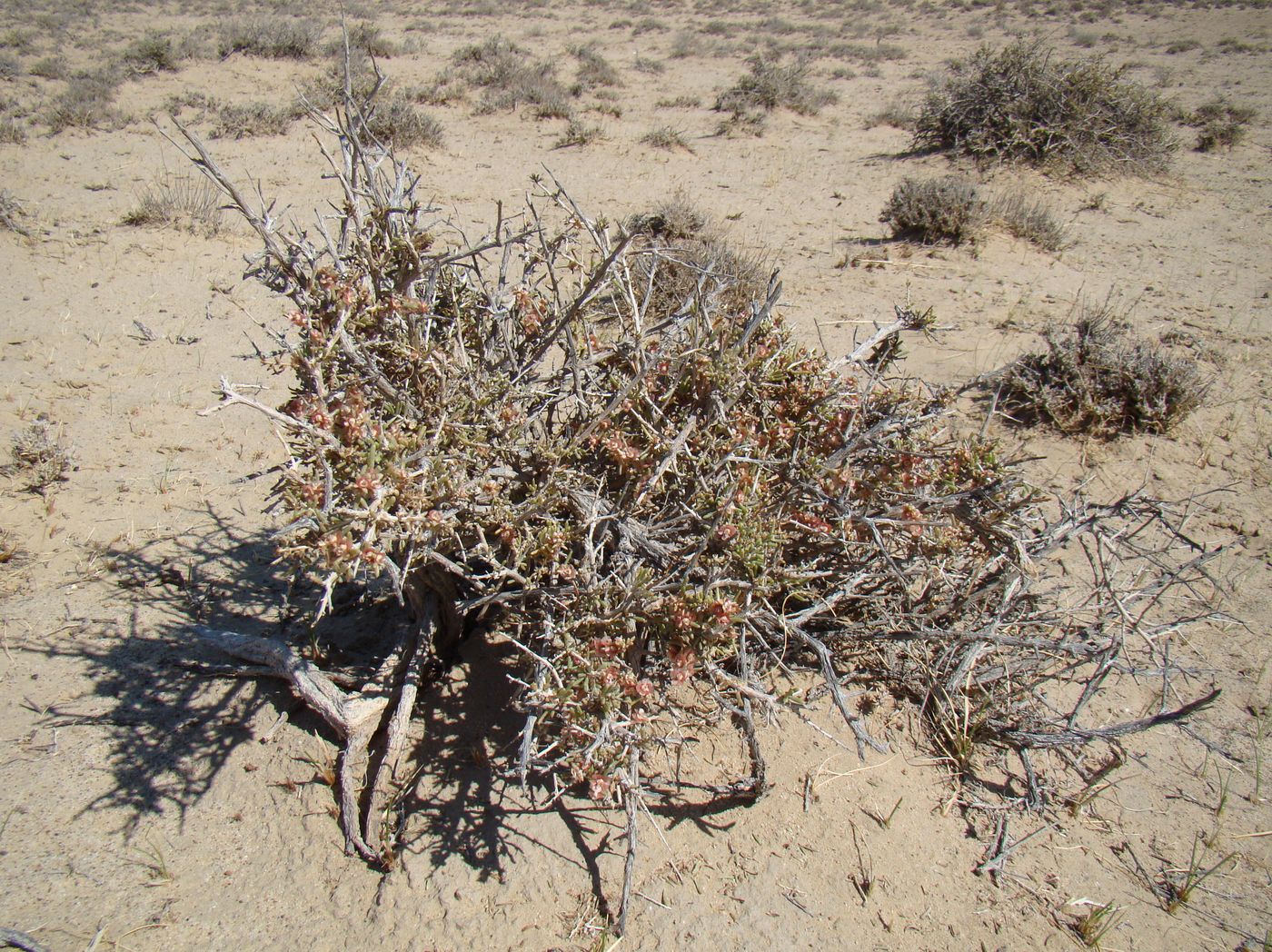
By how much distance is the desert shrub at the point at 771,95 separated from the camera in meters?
11.2

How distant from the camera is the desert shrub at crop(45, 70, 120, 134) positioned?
9.70 m

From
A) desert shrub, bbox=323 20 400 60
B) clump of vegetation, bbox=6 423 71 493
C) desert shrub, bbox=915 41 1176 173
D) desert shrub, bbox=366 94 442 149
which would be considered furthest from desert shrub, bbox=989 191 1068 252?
desert shrub, bbox=323 20 400 60

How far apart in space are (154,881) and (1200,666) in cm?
383

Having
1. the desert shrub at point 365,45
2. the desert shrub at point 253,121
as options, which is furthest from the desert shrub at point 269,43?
the desert shrub at point 253,121

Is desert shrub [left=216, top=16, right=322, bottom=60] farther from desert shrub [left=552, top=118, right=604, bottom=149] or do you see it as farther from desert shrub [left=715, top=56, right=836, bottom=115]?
desert shrub [left=715, top=56, right=836, bottom=115]

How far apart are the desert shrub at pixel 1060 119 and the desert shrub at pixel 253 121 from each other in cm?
811

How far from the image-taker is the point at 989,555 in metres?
2.59

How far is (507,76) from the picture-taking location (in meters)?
12.0

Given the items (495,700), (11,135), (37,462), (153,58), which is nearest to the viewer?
(495,700)

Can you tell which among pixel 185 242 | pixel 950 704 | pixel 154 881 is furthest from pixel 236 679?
pixel 185 242

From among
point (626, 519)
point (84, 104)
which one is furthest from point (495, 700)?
point (84, 104)

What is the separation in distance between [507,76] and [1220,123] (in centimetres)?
947

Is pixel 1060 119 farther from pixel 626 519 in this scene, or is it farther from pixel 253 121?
pixel 253 121

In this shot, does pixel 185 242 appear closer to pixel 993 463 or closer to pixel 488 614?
pixel 488 614
